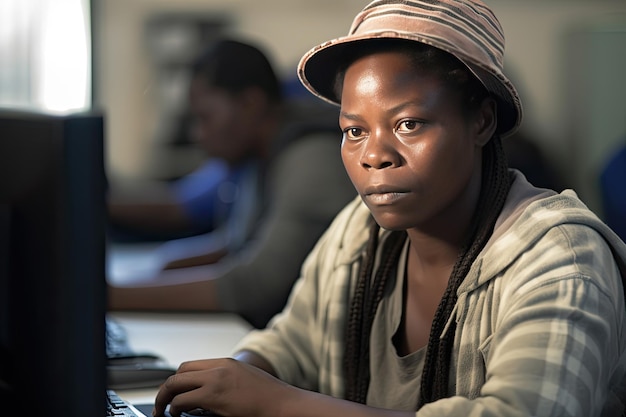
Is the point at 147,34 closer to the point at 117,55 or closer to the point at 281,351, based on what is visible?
the point at 117,55

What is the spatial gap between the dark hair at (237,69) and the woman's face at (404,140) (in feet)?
4.21

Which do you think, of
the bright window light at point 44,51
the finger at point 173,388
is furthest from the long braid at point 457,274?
the bright window light at point 44,51

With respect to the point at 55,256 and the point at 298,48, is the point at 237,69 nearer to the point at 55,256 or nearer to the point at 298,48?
the point at 55,256

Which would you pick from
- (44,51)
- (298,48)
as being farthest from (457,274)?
(298,48)

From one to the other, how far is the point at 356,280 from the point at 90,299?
18.6 inches

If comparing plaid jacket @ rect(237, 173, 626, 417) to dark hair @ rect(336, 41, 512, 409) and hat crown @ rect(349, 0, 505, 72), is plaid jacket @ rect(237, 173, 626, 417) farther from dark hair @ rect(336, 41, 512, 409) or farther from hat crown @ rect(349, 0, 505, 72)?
hat crown @ rect(349, 0, 505, 72)

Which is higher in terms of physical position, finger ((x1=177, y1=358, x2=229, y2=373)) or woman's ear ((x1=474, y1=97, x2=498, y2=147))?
woman's ear ((x1=474, y1=97, x2=498, y2=147))

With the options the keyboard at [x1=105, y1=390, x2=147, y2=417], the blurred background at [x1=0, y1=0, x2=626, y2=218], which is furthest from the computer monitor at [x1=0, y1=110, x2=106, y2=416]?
the blurred background at [x1=0, y1=0, x2=626, y2=218]

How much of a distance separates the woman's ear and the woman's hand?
1.06 feet

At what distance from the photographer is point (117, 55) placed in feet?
14.0

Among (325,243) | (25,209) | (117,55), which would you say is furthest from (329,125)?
(117,55)

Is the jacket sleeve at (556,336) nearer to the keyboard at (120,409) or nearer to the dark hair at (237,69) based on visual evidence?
the keyboard at (120,409)

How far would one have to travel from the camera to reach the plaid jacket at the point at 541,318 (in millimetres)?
830

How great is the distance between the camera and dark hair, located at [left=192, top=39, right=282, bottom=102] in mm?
2258
